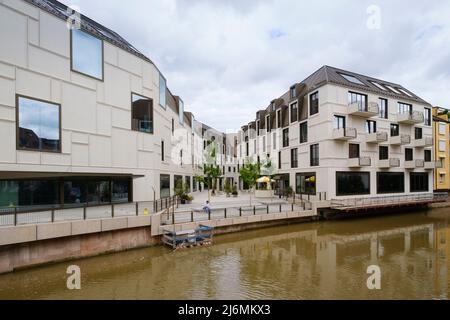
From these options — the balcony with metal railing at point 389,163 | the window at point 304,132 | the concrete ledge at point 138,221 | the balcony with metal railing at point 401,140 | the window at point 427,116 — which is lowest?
the concrete ledge at point 138,221

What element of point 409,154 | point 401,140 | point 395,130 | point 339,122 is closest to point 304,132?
point 339,122

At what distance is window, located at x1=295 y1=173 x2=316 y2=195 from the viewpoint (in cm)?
2253

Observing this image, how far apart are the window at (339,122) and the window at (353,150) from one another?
2.06m

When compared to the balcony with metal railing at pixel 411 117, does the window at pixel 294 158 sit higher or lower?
lower

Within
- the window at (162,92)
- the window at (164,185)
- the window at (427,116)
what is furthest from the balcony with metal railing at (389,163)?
the window at (162,92)

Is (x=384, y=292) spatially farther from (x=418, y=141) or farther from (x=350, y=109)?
(x=418, y=141)

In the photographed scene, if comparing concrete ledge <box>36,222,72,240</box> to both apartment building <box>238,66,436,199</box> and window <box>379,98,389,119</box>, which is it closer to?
apartment building <box>238,66,436,199</box>

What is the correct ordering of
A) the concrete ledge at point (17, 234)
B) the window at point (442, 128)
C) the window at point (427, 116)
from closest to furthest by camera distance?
the concrete ledge at point (17, 234)
the window at point (427, 116)
the window at point (442, 128)

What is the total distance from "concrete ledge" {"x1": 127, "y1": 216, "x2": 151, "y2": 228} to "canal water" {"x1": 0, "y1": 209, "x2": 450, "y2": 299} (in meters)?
1.27

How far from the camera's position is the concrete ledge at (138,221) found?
36.9ft

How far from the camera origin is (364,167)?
74.1ft

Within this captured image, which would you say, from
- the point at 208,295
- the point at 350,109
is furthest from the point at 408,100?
the point at 208,295

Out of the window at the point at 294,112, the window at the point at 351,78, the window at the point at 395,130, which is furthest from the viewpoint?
the window at the point at 294,112

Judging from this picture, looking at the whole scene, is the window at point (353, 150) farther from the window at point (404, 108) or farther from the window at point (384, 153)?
the window at point (404, 108)
